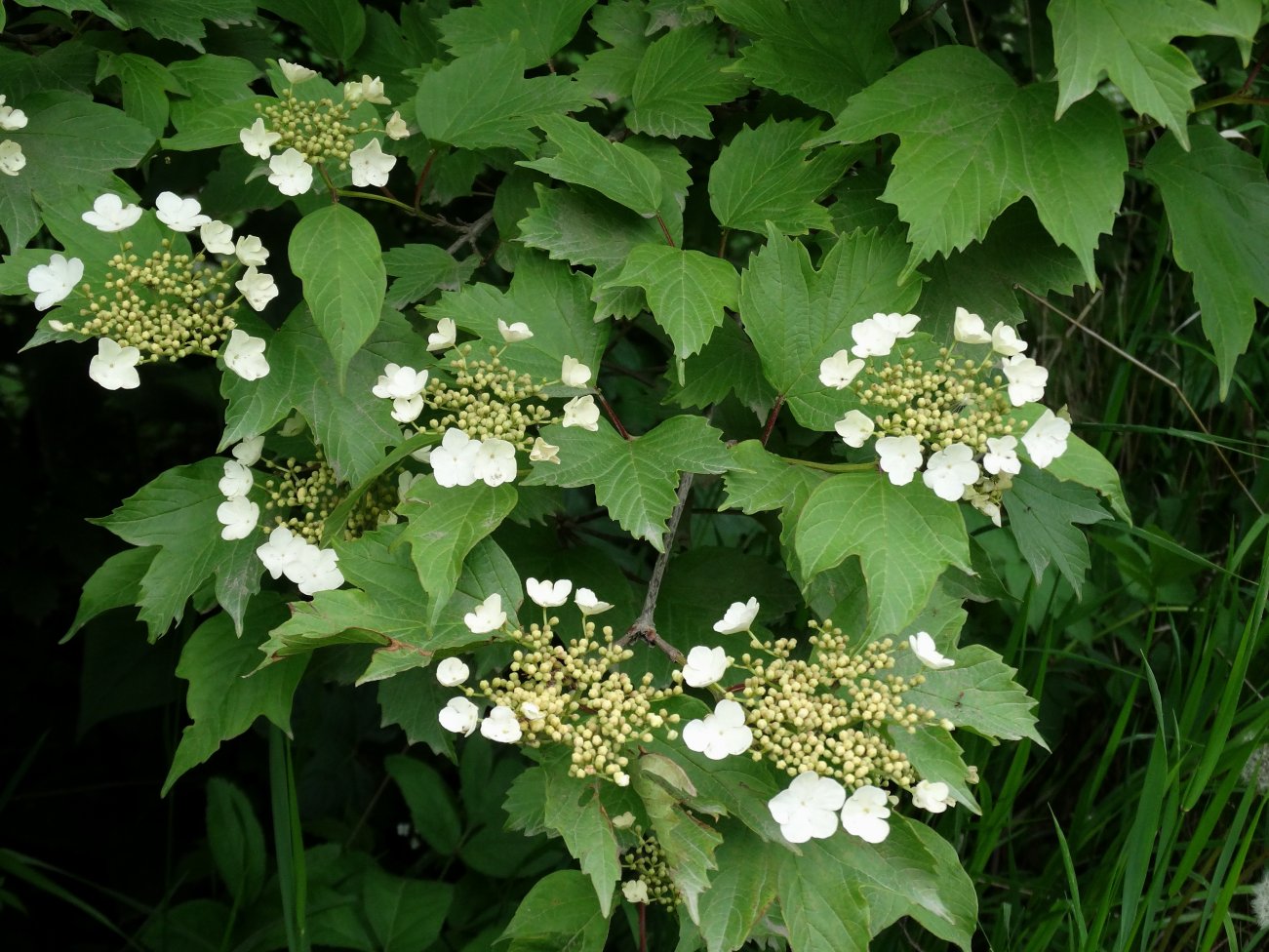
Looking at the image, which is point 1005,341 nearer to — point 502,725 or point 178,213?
point 502,725

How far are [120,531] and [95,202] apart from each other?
464 millimetres

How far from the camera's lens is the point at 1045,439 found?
1437 millimetres

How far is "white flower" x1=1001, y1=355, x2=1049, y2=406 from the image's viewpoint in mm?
1428

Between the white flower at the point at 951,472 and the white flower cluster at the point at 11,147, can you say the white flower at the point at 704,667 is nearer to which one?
the white flower at the point at 951,472

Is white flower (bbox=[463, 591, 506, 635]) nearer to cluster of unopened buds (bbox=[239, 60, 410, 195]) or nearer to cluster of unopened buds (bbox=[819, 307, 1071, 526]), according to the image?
cluster of unopened buds (bbox=[819, 307, 1071, 526])

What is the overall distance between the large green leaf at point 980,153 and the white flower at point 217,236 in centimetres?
86

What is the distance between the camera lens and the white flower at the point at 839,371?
4.76 feet

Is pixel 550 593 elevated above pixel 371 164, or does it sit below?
below

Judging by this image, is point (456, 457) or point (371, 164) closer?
point (456, 457)

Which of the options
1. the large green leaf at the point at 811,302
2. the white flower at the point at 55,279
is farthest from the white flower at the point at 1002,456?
the white flower at the point at 55,279

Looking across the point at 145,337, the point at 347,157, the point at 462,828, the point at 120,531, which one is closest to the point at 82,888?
the point at 462,828

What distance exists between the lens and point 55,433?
3.38 metres

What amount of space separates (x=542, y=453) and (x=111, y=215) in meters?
0.72

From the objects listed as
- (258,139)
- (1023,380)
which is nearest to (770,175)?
(1023,380)
